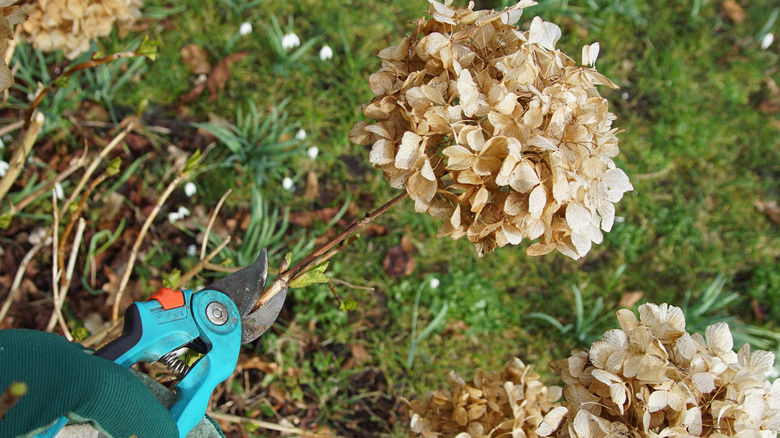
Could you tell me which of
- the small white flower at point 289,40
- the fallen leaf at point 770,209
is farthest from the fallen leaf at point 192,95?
the fallen leaf at point 770,209

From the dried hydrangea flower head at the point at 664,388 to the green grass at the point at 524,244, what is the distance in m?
1.09

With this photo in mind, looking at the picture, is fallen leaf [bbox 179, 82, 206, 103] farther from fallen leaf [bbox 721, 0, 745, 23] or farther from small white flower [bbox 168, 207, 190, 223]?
fallen leaf [bbox 721, 0, 745, 23]

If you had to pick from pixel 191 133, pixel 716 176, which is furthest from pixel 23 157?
pixel 716 176

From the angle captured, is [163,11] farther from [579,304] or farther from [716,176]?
[716,176]

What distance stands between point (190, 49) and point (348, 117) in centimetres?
81

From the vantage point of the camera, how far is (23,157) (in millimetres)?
1699

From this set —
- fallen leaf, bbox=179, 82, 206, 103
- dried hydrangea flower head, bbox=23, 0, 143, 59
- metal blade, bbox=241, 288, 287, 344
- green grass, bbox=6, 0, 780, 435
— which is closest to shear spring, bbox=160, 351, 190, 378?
metal blade, bbox=241, 288, 287, 344

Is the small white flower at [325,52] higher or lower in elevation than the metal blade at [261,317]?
A: higher

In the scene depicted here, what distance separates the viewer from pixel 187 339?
1228 millimetres

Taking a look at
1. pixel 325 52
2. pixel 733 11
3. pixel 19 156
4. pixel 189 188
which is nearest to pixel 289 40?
pixel 325 52

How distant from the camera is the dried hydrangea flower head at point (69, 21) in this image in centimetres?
193

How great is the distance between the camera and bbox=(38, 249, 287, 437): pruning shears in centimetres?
114

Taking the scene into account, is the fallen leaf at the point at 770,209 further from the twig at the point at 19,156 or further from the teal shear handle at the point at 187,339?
the twig at the point at 19,156

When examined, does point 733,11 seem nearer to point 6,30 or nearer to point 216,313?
point 216,313
